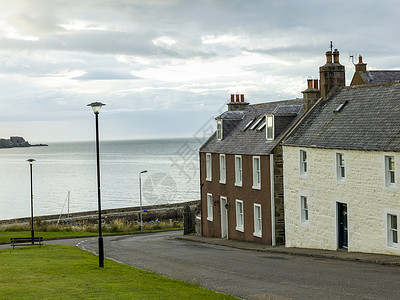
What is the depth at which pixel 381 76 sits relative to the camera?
137ft

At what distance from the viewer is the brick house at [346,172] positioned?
24.8 metres

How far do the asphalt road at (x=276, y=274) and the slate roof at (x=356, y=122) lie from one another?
586cm

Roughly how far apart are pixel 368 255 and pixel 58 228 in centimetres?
3807

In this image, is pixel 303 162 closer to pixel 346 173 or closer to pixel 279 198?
pixel 279 198

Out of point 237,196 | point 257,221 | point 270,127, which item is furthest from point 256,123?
point 257,221

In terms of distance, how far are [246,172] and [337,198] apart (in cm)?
991

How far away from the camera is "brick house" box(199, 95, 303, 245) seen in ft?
113

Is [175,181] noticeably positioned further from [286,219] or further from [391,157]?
[391,157]

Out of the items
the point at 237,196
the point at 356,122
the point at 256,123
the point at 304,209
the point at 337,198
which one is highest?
the point at 256,123

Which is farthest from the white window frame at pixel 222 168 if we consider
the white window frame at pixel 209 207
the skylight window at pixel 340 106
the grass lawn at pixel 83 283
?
the grass lawn at pixel 83 283

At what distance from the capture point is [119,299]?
48.7 feet

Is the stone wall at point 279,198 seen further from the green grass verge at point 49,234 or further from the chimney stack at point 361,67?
the green grass verge at point 49,234

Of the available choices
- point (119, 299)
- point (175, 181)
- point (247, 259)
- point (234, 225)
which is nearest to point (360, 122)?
point (247, 259)

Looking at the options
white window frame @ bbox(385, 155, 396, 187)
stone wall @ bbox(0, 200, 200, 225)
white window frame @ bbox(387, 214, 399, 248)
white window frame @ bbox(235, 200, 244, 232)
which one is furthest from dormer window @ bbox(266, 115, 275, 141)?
stone wall @ bbox(0, 200, 200, 225)
